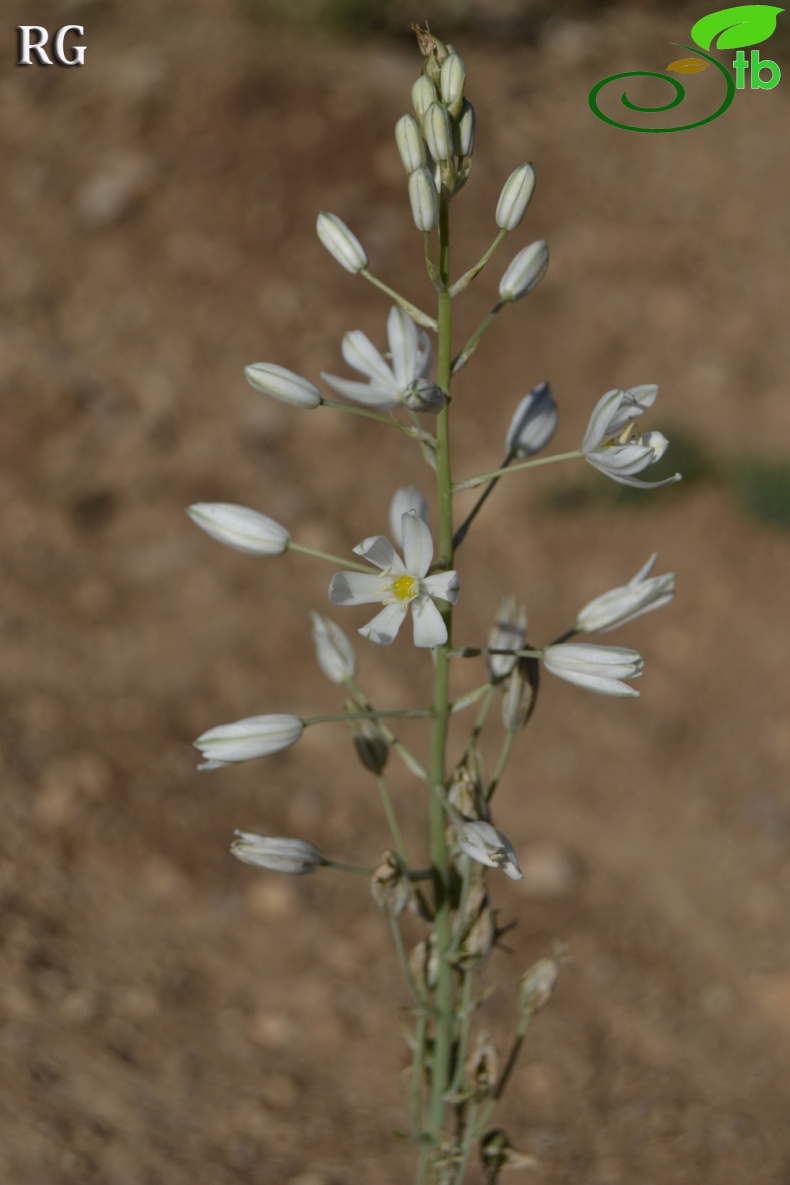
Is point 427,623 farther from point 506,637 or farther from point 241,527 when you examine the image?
point 241,527

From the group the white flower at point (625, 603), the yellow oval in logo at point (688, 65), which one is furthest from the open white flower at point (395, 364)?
the yellow oval in logo at point (688, 65)

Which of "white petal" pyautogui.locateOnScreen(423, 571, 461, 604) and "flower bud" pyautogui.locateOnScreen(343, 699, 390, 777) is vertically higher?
"white petal" pyautogui.locateOnScreen(423, 571, 461, 604)

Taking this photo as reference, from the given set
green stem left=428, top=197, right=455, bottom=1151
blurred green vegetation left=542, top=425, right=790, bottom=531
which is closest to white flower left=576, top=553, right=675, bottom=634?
green stem left=428, top=197, right=455, bottom=1151

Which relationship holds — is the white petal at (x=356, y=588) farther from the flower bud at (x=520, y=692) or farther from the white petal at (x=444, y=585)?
the flower bud at (x=520, y=692)

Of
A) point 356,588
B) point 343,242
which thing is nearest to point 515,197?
point 343,242

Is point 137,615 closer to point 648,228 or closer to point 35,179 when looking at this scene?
point 35,179

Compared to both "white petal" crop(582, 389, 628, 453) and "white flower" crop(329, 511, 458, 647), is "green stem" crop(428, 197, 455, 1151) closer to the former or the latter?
"white flower" crop(329, 511, 458, 647)
